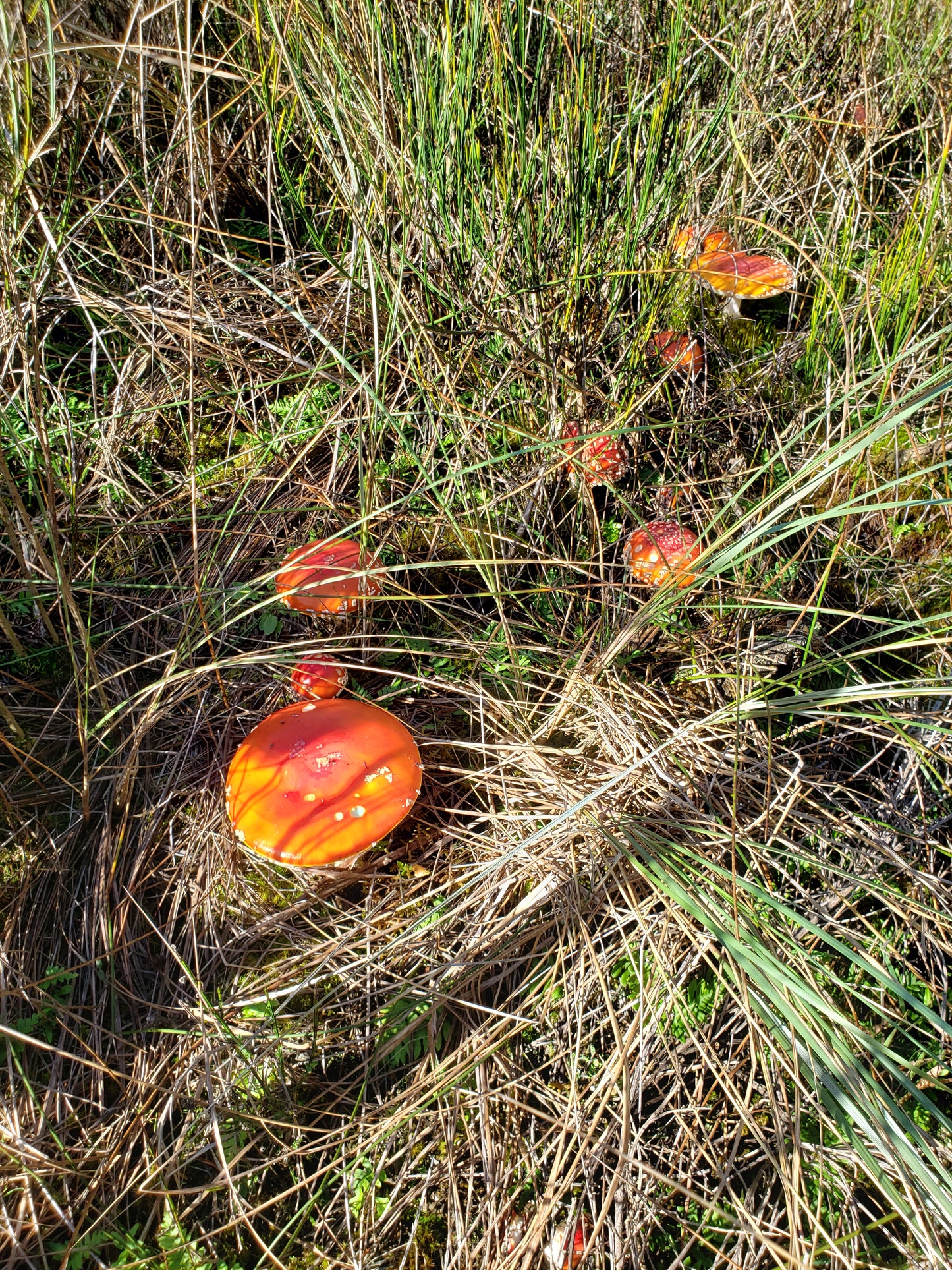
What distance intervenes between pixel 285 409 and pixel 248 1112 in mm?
1456

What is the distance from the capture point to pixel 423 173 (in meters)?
1.51

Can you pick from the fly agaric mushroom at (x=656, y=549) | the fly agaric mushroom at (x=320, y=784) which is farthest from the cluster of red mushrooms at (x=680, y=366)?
the fly agaric mushroom at (x=320, y=784)

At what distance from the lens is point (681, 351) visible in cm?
181

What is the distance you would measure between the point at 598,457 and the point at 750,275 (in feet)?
2.52

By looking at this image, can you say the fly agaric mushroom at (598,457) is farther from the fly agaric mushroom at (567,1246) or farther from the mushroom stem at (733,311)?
the fly agaric mushroom at (567,1246)

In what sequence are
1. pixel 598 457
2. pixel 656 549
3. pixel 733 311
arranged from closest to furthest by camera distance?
pixel 656 549 → pixel 598 457 → pixel 733 311

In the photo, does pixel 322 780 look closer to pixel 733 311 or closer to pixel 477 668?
pixel 477 668

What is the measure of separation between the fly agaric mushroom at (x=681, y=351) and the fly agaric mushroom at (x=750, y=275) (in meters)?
0.16

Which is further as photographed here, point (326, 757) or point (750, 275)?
point (750, 275)

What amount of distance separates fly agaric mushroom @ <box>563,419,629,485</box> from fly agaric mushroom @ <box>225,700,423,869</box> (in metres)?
0.62

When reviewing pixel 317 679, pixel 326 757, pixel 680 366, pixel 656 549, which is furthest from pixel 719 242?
pixel 326 757

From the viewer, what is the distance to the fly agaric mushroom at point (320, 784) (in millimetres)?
1212

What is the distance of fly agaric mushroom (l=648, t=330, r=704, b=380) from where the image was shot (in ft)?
5.81

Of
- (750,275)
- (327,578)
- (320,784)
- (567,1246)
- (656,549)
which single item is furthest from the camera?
(750,275)
